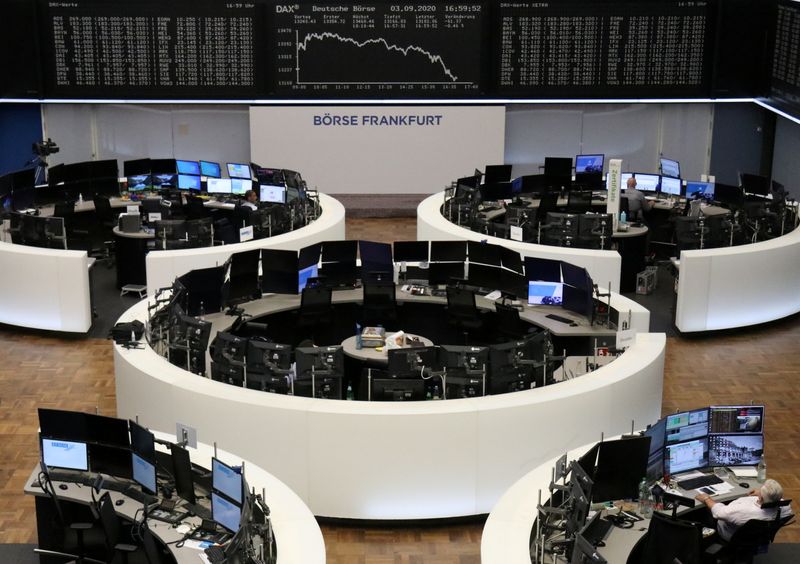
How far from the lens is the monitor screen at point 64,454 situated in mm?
8258

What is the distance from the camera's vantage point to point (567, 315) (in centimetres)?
1147

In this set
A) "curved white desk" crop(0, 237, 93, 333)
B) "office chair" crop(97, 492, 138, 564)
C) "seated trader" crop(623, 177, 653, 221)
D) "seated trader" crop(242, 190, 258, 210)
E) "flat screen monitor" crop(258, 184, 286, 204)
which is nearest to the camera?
"office chair" crop(97, 492, 138, 564)

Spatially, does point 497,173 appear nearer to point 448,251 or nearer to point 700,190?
point 700,190

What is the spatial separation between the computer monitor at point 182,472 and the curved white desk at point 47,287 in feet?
18.0

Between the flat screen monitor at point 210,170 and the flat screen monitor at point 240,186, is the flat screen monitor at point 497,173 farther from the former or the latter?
the flat screen monitor at point 210,170

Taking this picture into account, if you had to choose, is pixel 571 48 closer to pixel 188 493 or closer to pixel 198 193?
pixel 198 193

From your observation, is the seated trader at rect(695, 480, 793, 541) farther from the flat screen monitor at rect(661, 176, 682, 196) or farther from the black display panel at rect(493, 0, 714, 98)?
the black display panel at rect(493, 0, 714, 98)

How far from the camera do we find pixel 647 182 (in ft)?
55.0

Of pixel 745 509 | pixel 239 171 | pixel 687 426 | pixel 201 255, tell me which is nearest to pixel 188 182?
pixel 239 171

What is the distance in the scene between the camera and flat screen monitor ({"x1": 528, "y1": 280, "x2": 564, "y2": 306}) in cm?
1165

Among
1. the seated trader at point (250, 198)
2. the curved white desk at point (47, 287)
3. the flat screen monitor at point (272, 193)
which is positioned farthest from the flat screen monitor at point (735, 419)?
the seated trader at point (250, 198)

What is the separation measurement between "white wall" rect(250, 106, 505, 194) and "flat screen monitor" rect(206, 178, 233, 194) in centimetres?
193

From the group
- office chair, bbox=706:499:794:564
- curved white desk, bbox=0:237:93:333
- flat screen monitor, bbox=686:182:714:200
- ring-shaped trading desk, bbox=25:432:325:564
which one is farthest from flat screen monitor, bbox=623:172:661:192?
ring-shaped trading desk, bbox=25:432:325:564

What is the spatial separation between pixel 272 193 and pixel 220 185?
3.73 feet
